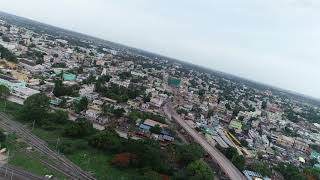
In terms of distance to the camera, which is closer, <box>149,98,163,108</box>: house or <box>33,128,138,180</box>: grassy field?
<box>33,128,138,180</box>: grassy field

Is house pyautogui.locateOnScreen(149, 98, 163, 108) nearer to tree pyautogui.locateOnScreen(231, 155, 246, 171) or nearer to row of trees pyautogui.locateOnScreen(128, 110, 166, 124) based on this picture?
row of trees pyautogui.locateOnScreen(128, 110, 166, 124)

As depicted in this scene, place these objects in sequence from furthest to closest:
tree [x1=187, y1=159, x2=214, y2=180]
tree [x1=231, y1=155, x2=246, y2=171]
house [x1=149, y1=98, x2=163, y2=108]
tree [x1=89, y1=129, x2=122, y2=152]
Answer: house [x1=149, y1=98, x2=163, y2=108] → tree [x1=231, y1=155, x2=246, y2=171] → tree [x1=89, y1=129, x2=122, y2=152] → tree [x1=187, y1=159, x2=214, y2=180]

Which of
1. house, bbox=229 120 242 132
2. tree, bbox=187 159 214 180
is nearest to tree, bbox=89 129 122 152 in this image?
tree, bbox=187 159 214 180

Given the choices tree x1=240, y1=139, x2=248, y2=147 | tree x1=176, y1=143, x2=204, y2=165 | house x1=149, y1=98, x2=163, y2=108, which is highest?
tree x1=176, y1=143, x2=204, y2=165

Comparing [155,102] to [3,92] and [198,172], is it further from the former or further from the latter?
[198,172]

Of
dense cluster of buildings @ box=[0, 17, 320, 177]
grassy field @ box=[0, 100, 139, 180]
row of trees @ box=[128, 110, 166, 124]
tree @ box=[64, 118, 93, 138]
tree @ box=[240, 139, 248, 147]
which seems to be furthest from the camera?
tree @ box=[240, 139, 248, 147]

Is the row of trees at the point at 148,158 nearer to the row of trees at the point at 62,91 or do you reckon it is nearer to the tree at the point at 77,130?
the tree at the point at 77,130

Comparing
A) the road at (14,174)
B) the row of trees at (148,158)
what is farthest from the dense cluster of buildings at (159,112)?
the road at (14,174)
